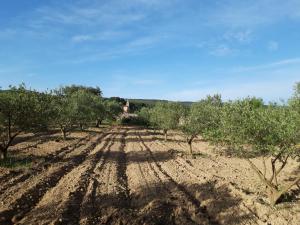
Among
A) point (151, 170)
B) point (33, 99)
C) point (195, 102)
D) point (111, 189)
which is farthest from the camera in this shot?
point (195, 102)

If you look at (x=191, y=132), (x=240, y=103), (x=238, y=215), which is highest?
(x=240, y=103)

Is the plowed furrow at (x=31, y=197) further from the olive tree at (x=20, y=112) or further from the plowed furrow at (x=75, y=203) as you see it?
the olive tree at (x=20, y=112)

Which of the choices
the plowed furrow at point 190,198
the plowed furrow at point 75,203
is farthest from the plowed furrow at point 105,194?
the plowed furrow at point 190,198

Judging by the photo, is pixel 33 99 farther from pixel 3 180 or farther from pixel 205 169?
pixel 205 169

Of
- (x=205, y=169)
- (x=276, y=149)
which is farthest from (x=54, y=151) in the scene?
(x=276, y=149)

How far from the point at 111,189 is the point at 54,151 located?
58.7 ft

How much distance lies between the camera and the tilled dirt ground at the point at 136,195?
15.4 meters

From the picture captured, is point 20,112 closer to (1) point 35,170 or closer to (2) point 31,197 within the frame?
(1) point 35,170

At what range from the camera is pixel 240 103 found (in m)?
17.5

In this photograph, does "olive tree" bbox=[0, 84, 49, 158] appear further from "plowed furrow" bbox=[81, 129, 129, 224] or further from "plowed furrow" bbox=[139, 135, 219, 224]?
"plowed furrow" bbox=[139, 135, 219, 224]

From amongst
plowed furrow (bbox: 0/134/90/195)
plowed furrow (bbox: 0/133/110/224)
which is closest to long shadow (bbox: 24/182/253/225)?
plowed furrow (bbox: 0/133/110/224)

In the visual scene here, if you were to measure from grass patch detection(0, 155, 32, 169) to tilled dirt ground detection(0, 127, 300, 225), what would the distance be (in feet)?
2.32

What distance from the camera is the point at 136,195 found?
19.2 metres

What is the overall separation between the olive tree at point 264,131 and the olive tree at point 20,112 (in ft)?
53.1
